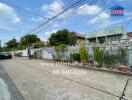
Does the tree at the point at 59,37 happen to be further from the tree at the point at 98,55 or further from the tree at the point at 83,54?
the tree at the point at 98,55

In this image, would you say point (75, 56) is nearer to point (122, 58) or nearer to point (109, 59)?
point (109, 59)

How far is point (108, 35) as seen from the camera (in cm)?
2791

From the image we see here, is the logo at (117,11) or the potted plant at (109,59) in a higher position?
the logo at (117,11)

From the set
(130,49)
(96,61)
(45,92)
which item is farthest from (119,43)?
(45,92)

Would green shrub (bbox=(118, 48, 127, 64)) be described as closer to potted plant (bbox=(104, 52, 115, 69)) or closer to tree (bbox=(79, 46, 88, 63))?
potted plant (bbox=(104, 52, 115, 69))

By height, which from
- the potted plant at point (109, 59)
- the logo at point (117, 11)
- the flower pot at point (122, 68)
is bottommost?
the flower pot at point (122, 68)

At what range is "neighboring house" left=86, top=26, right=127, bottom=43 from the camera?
2516 centimetres

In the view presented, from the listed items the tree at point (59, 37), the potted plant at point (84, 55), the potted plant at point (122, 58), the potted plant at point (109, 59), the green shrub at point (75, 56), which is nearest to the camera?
the potted plant at point (122, 58)

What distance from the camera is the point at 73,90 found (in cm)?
531

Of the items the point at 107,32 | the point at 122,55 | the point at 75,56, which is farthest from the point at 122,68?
the point at 107,32

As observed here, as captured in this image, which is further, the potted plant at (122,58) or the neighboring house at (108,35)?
the neighboring house at (108,35)

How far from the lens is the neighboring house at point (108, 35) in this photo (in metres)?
25.2

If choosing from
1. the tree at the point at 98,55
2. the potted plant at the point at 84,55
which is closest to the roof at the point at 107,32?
the potted plant at the point at 84,55

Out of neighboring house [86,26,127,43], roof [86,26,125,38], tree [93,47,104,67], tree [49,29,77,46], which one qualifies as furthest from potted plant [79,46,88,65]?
tree [49,29,77,46]
